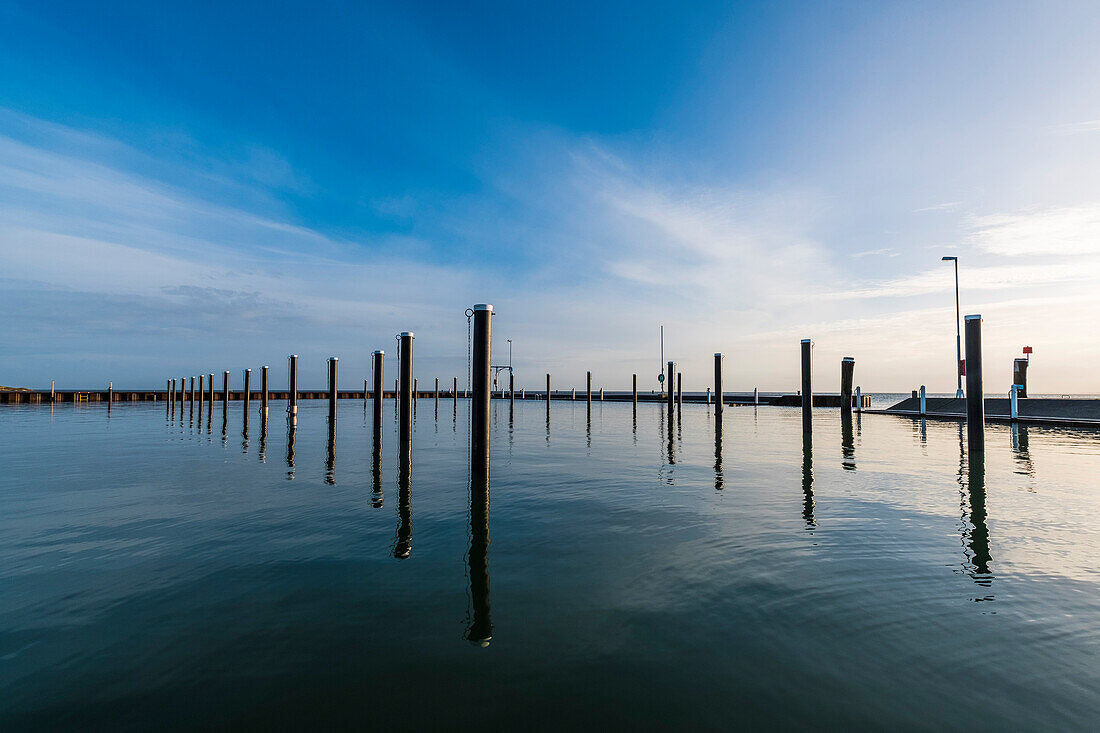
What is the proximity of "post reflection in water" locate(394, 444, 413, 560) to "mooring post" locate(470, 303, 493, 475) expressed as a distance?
1368 millimetres

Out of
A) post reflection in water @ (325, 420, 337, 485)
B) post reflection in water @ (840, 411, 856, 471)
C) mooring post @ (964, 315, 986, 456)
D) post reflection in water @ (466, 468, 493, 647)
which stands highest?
mooring post @ (964, 315, 986, 456)

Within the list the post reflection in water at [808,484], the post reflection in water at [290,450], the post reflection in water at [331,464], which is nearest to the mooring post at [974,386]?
the post reflection in water at [808,484]

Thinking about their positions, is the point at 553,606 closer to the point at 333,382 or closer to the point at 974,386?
the point at 974,386

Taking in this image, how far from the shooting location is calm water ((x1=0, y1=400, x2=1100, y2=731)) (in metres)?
3.14

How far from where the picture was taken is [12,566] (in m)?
5.59

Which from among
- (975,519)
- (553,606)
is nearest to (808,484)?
(975,519)

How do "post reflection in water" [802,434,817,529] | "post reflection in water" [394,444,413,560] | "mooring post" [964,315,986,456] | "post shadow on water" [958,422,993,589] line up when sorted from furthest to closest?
"mooring post" [964,315,986,456]
"post reflection in water" [802,434,817,529]
"post reflection in water" [394,444,413,560]
"post shadow on water" [958,422,993,589]

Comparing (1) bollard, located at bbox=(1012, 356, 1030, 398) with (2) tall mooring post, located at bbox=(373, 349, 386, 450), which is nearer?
(2) tall mooring post, located at bbox=(373, 349, 386, 450)

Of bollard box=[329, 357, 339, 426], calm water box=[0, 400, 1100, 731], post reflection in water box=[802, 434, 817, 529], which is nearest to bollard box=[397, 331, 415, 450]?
calm water box=[0, 400, 1100, 731]

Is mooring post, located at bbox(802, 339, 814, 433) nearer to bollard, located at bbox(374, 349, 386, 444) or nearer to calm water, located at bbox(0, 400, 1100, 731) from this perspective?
calm water, located at bbox(0, 400, 1100, 731)

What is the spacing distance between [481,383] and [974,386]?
492 inches

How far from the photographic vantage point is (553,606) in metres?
4.54

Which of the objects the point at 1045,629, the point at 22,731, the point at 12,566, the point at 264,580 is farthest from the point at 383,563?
the point at 1045,629

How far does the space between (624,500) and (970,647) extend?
17.6 feet
